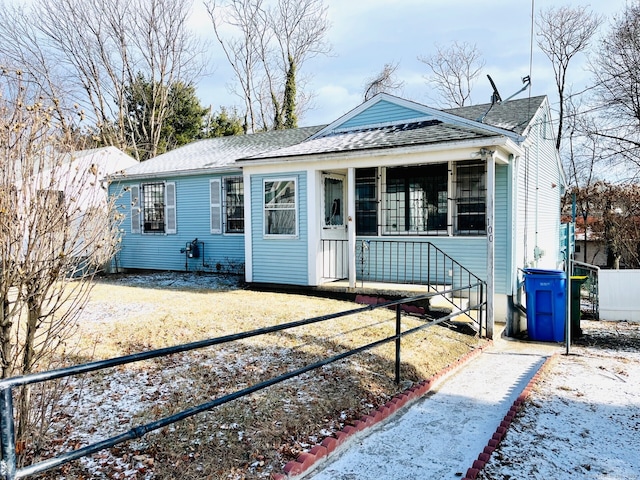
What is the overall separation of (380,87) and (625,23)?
14.2 metres

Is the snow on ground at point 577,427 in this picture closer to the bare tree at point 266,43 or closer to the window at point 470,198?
the window at point 470,198

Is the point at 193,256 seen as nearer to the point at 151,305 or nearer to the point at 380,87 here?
the point at 151,305

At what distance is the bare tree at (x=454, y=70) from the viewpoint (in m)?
30.3

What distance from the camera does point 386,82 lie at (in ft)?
97.0

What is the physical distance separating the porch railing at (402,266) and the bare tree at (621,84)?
13137mm

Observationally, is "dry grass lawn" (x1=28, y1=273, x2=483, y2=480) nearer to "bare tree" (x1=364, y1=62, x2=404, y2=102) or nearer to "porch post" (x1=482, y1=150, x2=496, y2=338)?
"porch post" (x1=482, y1=150, x2=496, y2=338)

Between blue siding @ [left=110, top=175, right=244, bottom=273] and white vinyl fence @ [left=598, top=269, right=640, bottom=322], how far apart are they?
883cm

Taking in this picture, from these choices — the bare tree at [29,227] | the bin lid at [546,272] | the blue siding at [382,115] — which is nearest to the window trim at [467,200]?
the bin lid at [546,272]

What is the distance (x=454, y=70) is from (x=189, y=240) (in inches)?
986

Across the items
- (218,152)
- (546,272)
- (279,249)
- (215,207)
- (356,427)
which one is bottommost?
(356,427)

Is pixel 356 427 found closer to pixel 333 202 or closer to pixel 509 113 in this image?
pixel 333 202

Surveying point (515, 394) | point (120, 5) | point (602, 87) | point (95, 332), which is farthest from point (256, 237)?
point (120, 5)

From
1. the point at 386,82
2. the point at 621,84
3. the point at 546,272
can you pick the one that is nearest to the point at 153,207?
the point at 546,272

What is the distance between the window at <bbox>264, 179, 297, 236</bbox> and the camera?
376 inches
